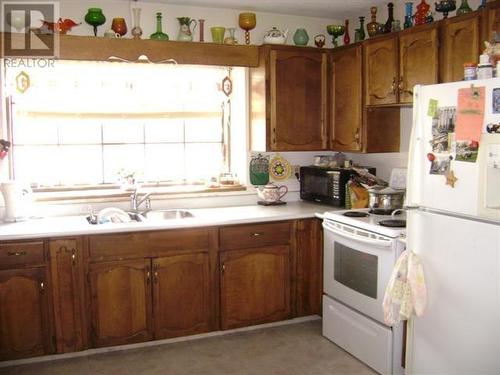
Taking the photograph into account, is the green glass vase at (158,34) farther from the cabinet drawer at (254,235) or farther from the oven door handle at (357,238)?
the oven door handle at (357,238)

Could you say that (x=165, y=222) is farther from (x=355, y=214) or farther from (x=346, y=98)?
(x=346, y=98)

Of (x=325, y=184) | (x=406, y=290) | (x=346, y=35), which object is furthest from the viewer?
(x=346, y=35)

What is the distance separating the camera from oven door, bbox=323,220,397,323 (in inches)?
117

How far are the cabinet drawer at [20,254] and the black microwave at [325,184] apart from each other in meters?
2.06

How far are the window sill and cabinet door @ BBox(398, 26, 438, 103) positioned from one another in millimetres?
1499

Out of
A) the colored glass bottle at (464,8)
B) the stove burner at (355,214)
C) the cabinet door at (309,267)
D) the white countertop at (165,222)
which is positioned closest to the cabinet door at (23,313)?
the white countertop at (165,222)

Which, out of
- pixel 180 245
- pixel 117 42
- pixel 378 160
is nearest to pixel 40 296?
pixel 180 245

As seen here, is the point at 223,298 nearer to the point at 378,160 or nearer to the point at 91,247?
the point at 91,247

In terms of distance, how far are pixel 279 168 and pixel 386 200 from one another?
1.10 m

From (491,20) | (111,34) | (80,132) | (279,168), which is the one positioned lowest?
(279,168)

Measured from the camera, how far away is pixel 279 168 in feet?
14.1

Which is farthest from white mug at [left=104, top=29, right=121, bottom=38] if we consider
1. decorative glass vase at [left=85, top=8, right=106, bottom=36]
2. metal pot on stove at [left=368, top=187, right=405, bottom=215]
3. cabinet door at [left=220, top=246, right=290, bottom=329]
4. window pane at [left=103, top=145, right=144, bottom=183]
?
metal pot on stove at [left=368, top=187, right=405, bottom=215]

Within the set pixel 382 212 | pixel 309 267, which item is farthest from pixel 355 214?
pixel 309 267

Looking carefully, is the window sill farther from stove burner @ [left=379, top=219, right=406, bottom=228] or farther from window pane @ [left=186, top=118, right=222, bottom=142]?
stove burner @ [left=379, top=219, right=406, bottom=228]
